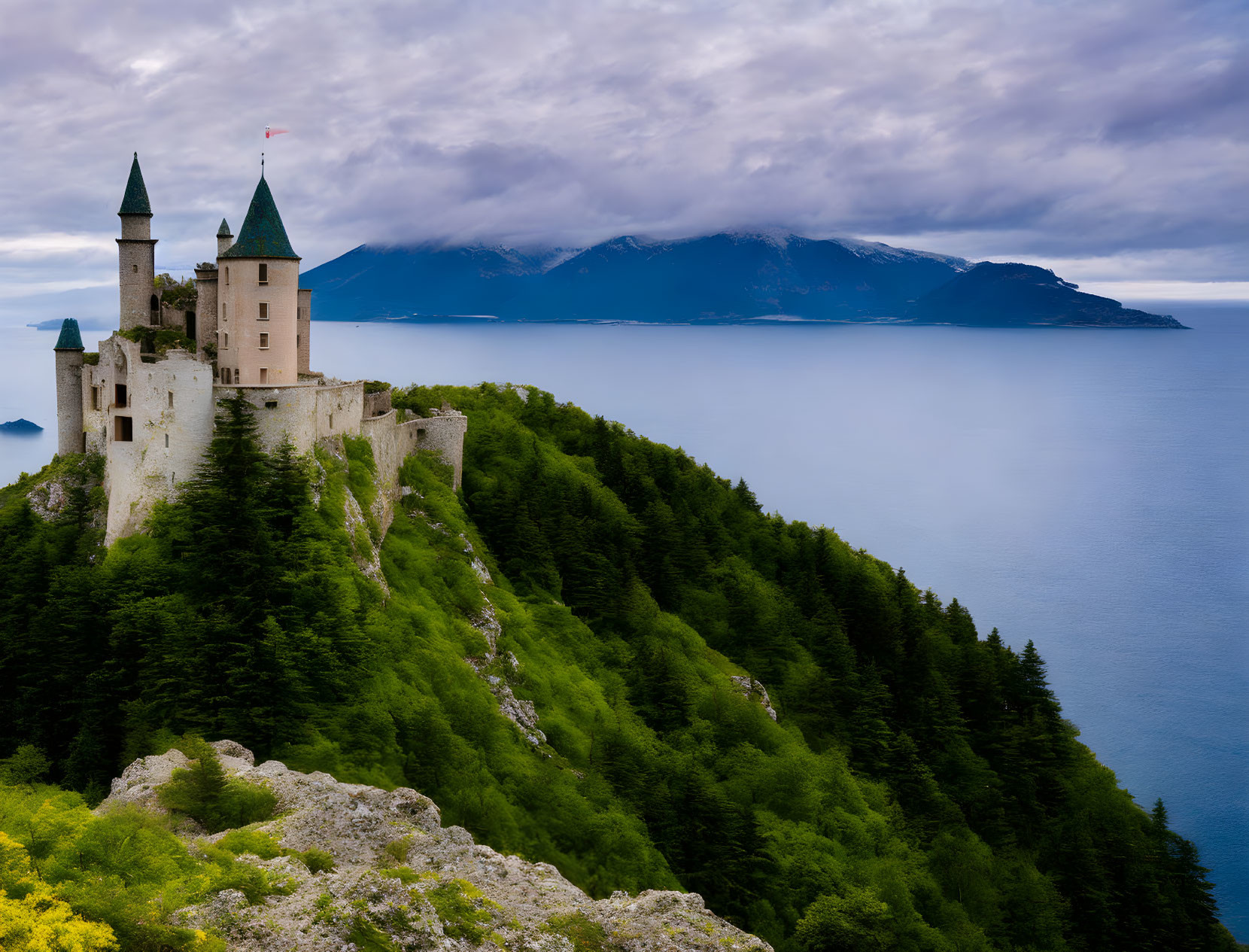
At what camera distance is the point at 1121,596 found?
160 meters

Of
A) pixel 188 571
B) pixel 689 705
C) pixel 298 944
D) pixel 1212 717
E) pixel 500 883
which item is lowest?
pixel 1212 717

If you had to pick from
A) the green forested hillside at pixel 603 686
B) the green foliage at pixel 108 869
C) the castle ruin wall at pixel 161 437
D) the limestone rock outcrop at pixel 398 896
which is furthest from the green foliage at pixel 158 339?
the green foliage at pixel 108 869

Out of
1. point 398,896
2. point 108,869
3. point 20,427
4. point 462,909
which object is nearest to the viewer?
point 108,869

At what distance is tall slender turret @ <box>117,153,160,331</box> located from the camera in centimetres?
5550

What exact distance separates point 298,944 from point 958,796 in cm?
5978

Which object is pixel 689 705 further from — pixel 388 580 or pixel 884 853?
pixel 388 580

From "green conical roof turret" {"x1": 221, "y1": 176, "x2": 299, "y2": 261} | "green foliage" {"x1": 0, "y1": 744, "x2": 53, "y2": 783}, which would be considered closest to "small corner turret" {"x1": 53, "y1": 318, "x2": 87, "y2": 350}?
"green conical roof turret" {"x1": 221, "y1": 176, "x2": 299, "y2": 261}

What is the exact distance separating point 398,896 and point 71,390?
4241 cm

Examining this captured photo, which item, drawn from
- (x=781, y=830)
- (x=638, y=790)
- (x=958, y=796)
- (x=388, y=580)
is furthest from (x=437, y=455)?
(x=958, y=796)

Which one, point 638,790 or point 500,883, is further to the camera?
point 638,790

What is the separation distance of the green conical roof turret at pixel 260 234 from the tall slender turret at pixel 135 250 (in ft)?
18.1

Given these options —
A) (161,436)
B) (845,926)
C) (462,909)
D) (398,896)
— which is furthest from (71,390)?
(845,926)

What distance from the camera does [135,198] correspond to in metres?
55.4

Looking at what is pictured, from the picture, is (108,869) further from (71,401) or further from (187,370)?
(71,401)
